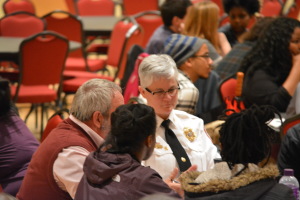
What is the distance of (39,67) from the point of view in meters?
6.04

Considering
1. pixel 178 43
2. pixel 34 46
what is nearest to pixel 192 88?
pixel 178 43

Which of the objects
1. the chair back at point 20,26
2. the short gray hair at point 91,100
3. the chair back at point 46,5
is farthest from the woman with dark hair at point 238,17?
the chair back at point 46,5

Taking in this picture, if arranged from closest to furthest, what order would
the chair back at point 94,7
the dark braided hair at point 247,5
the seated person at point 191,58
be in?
1. the seated person at point 191,58
2. the dark braided hair at point 247,5
3. the chair back at point 94,7

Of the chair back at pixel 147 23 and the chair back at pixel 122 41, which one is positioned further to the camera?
the chair back at pixel 147 23

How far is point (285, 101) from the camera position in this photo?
4.48 m

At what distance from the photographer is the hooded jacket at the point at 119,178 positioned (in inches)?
95.0

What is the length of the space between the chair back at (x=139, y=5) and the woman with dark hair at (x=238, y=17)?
3407 millimetres

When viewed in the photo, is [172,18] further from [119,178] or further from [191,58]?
[119,178]

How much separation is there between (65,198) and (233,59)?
2.73 metres

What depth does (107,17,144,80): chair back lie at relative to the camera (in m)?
6.74

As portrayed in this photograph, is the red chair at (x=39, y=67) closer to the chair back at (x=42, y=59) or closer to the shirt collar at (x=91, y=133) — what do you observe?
the chair back at (x=42, y=59)

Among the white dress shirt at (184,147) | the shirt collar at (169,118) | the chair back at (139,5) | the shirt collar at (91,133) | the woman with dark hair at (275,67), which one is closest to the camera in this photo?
the shirt collar at (91,133)

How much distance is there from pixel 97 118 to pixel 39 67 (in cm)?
319

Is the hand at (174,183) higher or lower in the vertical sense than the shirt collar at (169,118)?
lower
